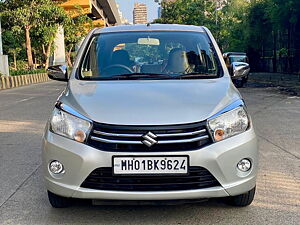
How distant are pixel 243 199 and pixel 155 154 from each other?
1.05 metres

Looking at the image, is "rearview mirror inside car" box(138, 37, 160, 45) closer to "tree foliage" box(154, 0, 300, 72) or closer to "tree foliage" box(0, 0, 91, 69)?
"tree foliage" box(154, 0, 300, 72)

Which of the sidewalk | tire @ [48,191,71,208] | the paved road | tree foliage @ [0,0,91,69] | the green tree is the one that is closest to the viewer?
the paved road

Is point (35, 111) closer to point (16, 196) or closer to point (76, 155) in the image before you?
point (16, 196)

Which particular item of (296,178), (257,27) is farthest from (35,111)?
(257,27)

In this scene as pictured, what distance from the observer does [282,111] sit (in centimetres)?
1027

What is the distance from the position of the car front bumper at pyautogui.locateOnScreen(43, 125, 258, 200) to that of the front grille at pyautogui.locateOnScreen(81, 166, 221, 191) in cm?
4

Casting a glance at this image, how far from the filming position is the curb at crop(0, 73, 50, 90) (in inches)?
836

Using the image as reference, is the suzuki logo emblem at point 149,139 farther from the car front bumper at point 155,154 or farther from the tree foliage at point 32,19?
the tree foliage at point 32,19

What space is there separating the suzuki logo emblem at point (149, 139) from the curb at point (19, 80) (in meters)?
19.2

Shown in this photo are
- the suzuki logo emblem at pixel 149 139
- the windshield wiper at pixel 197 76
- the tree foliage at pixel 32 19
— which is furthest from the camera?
the tree foliage at pixel 32 19

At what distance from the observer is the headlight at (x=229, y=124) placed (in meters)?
3.14

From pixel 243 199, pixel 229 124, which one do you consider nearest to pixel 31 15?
pixel 243 199

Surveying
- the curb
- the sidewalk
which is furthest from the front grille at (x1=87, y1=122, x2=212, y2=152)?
the curb

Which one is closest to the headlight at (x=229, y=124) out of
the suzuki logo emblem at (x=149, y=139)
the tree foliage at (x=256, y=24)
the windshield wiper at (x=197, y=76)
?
the suzuki logo emblem at (x=149, y=139)
